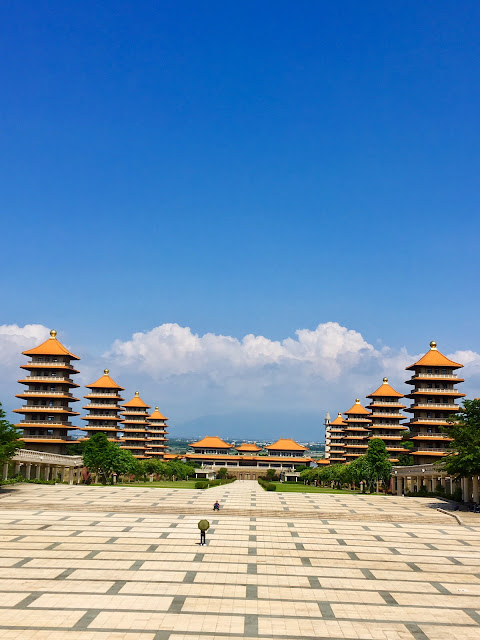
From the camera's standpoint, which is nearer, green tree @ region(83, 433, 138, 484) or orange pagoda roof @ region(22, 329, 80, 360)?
green tree @ region(83, 433, 138, 484)

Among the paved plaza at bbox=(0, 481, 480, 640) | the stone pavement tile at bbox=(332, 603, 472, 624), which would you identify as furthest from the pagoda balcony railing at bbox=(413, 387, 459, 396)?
the stone pavement tile at bbox=(332, 603, 472, 624)

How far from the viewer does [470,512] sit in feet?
155

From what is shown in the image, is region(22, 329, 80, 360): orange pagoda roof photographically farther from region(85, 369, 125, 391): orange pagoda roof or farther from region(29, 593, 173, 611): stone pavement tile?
region(29, 593, 173, 611): stone pavement tile

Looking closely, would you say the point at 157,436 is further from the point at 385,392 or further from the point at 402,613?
the point at 402,613

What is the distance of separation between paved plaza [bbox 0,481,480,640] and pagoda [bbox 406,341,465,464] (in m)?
28.2

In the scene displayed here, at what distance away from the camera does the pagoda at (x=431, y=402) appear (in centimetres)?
7406

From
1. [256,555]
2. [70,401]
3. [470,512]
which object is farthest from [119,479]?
[256,555]

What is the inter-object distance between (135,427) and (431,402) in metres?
57.6

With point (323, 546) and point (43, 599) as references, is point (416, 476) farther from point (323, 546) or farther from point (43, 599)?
point (43, 599)

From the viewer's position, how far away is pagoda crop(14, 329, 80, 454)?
77312 mm

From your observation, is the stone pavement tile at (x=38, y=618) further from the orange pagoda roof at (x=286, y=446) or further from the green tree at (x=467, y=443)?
the orange pagoda roof at (x=286, y=446)

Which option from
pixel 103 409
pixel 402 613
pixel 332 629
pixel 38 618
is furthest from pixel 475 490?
pixel 103 409

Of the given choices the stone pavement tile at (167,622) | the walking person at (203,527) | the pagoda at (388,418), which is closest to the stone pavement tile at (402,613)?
the stone pavement tile at (167,622)

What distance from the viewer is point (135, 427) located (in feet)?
361
